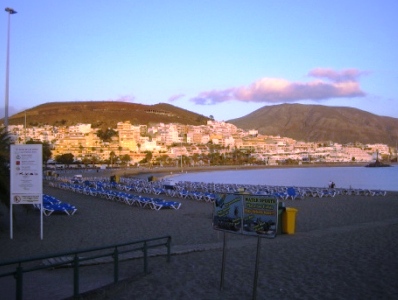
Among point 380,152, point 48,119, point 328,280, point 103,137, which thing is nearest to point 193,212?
point 328,280

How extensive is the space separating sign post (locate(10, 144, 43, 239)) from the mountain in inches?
5580

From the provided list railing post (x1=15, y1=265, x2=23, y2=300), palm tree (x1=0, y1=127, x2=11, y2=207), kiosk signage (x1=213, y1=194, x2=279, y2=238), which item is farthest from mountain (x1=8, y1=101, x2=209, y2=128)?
railing post (x1=15, y1=265, x2=23, y2=300)

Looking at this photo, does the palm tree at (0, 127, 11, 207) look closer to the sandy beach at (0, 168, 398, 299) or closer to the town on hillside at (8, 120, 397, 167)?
the sandy beach at (0, 168, 398, 299)

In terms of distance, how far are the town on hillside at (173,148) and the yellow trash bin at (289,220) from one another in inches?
3278

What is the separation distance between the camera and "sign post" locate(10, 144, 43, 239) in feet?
34.8

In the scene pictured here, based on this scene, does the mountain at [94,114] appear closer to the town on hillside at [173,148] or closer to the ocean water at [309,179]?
the town on hillside at [173,148]

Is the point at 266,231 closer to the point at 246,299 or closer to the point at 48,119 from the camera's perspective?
the point at 246,299

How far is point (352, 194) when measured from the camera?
30.2 meters

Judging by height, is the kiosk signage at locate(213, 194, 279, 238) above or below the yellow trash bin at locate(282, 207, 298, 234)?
above

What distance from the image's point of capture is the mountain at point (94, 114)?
15588 cm

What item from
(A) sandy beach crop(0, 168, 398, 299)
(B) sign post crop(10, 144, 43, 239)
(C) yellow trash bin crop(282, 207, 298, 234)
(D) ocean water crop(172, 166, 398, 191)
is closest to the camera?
(A) sandy beach crop(0, 168, 398, 299)

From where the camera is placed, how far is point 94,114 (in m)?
164

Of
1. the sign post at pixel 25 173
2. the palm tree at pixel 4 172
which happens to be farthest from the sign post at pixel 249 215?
the palm tree at pixel 4 172

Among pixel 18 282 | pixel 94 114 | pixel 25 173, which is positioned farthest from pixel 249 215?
pixel 94 114
